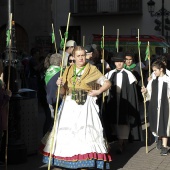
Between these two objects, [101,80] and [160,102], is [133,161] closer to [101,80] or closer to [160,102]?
[160,102]

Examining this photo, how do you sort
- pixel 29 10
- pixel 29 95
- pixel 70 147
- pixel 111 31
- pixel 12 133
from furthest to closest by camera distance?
pixel 111 31
pixel 29 10
pixel 29 95
pixel 12 133
pixel 70 147

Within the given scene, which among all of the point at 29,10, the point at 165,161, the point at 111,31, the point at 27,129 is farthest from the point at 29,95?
the point at 111,31

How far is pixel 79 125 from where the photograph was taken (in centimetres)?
701

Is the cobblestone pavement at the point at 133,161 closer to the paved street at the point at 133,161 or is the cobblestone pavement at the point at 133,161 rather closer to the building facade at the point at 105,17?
the paved street at the point at 133,161

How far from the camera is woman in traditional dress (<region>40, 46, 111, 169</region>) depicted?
691 centimetres

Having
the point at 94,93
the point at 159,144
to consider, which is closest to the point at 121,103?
the point at 159,144

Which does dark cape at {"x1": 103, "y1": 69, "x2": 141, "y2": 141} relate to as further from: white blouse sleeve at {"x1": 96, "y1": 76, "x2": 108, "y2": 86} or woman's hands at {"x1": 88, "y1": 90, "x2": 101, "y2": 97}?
woman's hands at {"x1": 88, "y1": 90, "x2": 101, "y2": 97}

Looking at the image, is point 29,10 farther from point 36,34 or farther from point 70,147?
point 70,147

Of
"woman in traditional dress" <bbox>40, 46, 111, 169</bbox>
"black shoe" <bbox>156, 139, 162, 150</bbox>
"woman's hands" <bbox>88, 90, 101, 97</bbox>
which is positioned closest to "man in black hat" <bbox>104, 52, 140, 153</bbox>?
"black shoe" <bbox>156, 139, 162, 150</bbox>

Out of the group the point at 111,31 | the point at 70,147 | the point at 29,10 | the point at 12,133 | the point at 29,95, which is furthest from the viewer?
the point at 111,31

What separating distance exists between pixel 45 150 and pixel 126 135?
2.17m

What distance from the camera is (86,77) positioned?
23.4 feet

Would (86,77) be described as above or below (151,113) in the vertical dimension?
above

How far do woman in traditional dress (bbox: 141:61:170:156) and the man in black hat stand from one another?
28 centimetres
